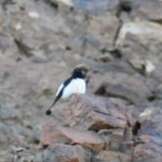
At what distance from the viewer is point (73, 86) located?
1557 centimetres

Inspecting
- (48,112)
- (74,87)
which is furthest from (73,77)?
(48,112)

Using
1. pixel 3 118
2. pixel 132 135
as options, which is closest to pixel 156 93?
pixel 3 118

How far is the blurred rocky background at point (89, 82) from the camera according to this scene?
11.0 metres

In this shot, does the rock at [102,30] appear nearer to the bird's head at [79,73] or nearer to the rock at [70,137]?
the bird's head at [79,73]

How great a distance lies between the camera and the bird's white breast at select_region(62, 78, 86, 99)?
15.2 m

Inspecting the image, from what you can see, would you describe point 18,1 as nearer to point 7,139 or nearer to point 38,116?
point 38,116

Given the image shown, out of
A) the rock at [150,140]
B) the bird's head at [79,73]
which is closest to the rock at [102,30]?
the bird's head at [79,73]

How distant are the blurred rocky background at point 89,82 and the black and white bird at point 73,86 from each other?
22 centimetres

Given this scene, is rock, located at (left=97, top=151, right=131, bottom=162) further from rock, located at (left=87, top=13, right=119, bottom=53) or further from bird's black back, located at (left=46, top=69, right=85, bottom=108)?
rock, located at (left=87, top=13, right=119, bottom=53)

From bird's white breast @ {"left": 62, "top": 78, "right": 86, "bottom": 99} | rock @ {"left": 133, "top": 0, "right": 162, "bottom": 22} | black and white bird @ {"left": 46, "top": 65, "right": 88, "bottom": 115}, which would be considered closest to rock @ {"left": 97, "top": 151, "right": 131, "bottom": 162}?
black and white bird @ {"left": 46, "top": 65, "right": 88, "bottom": 115}

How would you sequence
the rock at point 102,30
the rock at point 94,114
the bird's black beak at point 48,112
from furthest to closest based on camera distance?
the rock at point 102,30 → the bird's black beak at point 48,112 → the rock at point 94,114

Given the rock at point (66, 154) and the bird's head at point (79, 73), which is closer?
the rock at point (66, 154)

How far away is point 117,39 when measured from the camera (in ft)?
63.0

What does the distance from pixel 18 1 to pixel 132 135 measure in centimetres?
875
